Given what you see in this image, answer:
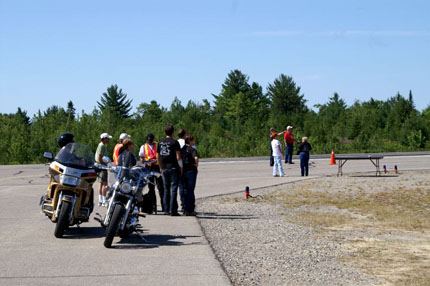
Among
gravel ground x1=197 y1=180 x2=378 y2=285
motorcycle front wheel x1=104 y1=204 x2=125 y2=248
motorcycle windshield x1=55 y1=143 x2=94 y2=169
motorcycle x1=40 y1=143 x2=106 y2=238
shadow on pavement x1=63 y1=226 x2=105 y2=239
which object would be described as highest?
motorcycle windshield x1=55 y1=143 x2=94 y2=169

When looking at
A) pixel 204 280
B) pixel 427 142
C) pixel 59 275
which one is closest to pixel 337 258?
pixel 204 280

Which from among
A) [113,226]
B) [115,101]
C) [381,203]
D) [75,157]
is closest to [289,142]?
[381,203]

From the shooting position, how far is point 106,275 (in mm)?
6996

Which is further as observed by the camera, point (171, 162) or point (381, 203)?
point (381, 203)

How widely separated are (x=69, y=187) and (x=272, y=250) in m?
3.34

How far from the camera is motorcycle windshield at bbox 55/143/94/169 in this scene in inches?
384

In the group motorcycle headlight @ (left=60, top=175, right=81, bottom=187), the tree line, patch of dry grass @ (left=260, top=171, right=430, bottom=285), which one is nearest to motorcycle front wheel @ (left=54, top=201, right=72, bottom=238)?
motorcycle headlight @ (left=60, top=175, right=81, bottom=187)

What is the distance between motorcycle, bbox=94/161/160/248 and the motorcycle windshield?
25.1 inches

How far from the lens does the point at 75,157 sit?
982 cm

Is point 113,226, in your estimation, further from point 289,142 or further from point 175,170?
point 289,142

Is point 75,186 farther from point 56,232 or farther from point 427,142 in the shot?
point 427,142

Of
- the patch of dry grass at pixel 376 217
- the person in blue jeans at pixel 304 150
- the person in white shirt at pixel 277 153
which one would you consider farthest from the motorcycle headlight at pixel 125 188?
the person in blue jeans at pixel 304 150

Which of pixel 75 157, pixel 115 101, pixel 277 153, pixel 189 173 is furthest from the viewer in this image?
pixel 115 101

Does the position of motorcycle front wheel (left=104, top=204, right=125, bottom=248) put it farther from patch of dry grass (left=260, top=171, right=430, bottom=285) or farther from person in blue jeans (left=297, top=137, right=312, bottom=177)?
person in blue jeans (left=297, top=137, right=312, bottom=177)
